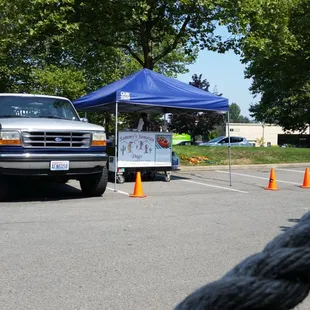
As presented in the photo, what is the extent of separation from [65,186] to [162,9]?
28.4 ft

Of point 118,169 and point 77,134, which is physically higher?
point 77,134

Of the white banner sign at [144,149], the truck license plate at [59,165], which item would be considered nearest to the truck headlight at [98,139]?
the truck license plate at [59,165]

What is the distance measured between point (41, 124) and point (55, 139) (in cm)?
38

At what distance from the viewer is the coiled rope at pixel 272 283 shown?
92cm

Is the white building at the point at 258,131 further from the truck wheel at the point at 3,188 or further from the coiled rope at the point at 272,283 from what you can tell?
the coiled rope at the point at 272,283

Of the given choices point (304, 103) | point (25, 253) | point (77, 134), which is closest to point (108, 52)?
point (77, 134)

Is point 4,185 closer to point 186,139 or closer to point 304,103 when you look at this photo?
point 304,103

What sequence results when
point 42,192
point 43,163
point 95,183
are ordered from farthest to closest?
point 42,192
point 95,183
point 43,163

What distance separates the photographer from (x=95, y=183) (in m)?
9.56

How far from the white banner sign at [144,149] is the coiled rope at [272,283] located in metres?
11.7

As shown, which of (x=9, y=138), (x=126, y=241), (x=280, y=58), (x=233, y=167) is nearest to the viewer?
(x=126, y=241)

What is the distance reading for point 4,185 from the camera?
340 inches

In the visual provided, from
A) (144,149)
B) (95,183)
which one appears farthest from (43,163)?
(144,149)

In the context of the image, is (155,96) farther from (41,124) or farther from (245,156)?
(245,156)
